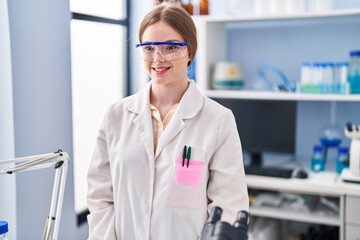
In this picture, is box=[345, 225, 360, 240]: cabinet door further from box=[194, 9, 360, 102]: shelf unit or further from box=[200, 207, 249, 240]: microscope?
box=[200, 207, 249, 240]: microscope

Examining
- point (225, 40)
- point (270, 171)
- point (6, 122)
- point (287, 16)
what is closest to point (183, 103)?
point (6, 122)

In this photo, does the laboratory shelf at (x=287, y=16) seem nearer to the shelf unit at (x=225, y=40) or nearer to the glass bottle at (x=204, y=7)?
the shelf unit at (x=225, y=40)

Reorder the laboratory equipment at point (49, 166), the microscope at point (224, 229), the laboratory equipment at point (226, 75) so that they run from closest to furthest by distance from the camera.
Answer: the microscope at point (224, 229), the laboratory equipment at point (49, 166), the laboratory equipment at point (226, 75)

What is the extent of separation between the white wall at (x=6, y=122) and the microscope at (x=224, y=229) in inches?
55.7

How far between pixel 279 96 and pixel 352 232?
2.82 ft

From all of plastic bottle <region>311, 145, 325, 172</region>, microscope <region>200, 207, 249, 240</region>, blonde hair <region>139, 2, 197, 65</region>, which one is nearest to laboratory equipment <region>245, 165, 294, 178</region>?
plastic bottle <region>311, 145, 325, 172</region>

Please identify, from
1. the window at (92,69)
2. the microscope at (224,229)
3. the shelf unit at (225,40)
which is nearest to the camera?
the microscope at (224,229)

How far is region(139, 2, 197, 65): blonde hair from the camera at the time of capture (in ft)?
4.48

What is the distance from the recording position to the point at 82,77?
9.53ft

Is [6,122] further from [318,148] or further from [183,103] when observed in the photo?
[318,148]

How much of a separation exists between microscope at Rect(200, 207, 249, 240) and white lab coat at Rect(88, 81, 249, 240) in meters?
0.44

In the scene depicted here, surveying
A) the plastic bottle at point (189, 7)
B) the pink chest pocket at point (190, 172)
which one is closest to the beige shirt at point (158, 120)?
the pink chest pocket at point (190, 172)

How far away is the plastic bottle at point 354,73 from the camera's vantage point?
8.80 ft

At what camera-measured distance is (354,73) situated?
270 cm
